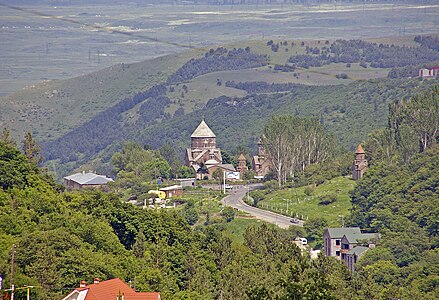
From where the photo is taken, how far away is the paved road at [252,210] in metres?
136

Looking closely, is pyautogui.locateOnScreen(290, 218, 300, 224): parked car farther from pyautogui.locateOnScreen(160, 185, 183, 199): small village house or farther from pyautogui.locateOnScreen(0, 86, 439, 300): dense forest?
pyautogui.locateOnScreen(160, 185, 183, 199): small village house

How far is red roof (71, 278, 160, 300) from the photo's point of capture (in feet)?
207

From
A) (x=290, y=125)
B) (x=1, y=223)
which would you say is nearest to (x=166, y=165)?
(x=290, y=125)

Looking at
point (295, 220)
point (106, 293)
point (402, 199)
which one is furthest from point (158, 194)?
point (106, 293)

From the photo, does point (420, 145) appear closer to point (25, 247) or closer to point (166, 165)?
point (166, 165)

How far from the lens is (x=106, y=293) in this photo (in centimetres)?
6388

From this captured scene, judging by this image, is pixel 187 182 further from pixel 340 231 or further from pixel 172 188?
pixel 340 231

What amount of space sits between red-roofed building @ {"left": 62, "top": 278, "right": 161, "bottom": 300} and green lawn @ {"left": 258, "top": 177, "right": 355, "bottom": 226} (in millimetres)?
70134

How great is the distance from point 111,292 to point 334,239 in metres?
64.1

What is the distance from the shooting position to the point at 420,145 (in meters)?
148

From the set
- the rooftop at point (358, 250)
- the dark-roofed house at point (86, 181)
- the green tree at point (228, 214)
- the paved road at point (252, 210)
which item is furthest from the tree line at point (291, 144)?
the rooftop at point (358, 250)

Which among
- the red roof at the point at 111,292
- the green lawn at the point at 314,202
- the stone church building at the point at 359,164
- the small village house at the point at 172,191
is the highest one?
the red roof at the point at 111,292

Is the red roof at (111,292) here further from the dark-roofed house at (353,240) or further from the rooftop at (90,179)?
the rooftop at (90,179)

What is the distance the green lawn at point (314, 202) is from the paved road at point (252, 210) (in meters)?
1.63
